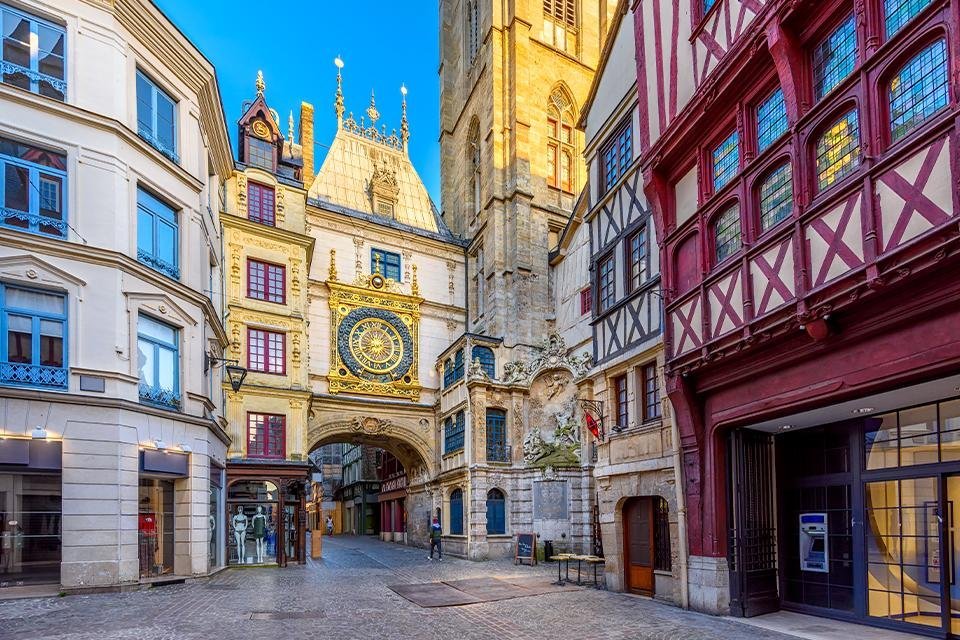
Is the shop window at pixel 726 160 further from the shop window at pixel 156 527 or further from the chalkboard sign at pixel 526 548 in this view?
the chalkboard sign at pixel 526 548

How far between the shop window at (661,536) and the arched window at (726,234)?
15.4ft

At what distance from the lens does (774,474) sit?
33.9ft

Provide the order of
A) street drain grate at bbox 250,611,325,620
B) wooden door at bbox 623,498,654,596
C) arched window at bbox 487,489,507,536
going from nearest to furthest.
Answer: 1. street drain grate at bbox 250,611,325,620
2. wooden door at bbox 623,498,654,596
3. arched window at bbox 487,489,507,536

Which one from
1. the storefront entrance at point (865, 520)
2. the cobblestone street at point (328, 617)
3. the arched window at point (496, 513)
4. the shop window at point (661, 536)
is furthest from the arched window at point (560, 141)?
the storefront entrance at point (865, 520)

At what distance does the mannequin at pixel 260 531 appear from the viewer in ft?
64.6

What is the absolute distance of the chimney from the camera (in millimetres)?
28375

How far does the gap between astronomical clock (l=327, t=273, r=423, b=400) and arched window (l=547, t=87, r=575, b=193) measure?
878cm

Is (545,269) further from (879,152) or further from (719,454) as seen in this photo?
(879,152)

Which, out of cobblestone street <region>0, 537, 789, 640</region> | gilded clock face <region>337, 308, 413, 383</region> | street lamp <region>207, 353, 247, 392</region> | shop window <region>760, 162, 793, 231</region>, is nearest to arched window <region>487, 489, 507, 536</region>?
gilded clock face <region>337, 308, 413, 383</region>

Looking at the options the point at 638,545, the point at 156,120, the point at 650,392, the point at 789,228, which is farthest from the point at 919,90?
the point at 156,120

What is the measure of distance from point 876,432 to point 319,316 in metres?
21.7

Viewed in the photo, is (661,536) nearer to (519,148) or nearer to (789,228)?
(789,228)

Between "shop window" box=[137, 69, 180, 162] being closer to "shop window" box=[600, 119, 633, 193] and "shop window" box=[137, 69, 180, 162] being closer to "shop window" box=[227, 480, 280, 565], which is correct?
"shop window" box=[600, 119, 633, 193]

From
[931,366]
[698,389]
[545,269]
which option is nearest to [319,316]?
[545,269]
